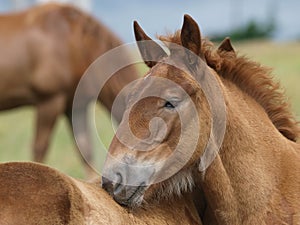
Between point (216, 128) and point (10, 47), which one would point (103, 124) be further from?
point (216, 128)

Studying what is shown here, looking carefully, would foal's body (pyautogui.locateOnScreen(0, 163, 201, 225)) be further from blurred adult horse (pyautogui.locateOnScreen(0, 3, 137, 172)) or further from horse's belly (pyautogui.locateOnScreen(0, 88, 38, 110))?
horse's belly (pyautogui.locateOnScreen(0, 88, 38, 110))

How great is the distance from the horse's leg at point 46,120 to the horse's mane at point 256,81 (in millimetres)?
4775

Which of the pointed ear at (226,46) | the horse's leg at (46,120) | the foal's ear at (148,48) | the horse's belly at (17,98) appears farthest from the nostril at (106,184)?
the horse's belly at (17,98)

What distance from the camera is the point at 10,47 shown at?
29.1 feet

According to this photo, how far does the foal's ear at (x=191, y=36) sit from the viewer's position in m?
3.67

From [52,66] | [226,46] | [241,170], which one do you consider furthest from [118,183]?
[52,66]

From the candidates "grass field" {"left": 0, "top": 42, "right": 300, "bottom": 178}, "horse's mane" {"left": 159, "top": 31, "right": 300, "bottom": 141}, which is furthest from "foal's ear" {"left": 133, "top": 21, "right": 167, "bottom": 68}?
"grass field" {"left": 0, "top": 42, "right": 300, "bottom": 178}

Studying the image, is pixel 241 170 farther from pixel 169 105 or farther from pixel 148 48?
pixel 148 48

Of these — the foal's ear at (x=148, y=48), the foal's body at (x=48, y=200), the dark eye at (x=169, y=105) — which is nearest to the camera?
the foal's body at (x=48, y=200)

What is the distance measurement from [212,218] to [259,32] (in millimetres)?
31569

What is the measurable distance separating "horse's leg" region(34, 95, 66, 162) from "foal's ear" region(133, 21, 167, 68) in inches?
187

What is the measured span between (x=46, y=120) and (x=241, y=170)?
16.8 ft

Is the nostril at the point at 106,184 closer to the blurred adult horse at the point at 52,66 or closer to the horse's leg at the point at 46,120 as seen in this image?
the blurred adult horse at the point at 52,66

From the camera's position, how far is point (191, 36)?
374cm
